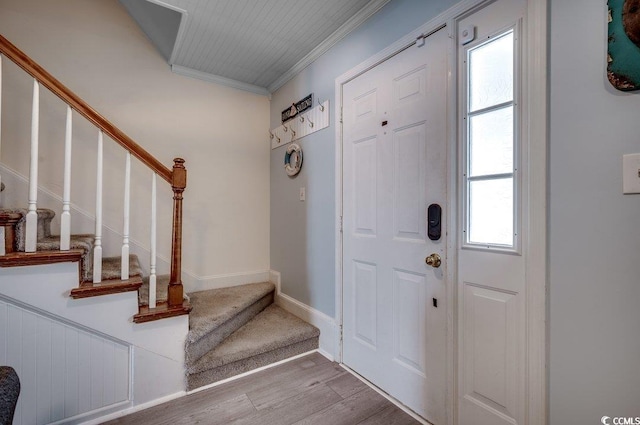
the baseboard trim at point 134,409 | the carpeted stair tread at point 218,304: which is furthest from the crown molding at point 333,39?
the baseboard trim at point 134,409

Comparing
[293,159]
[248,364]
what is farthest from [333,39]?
[248,364]

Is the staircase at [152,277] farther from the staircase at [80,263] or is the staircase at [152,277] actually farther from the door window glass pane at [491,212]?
the door window glass pane at [491,212]

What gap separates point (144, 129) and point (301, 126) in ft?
4.54

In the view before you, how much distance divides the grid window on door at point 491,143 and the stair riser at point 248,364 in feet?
4.99

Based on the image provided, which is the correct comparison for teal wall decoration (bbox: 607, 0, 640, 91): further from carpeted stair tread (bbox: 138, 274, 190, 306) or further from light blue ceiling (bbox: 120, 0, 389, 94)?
carpeted stair tread (bbox: 138, 274, 190, 306)

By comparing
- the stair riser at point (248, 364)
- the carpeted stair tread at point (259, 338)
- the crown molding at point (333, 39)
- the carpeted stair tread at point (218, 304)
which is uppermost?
the crown molding at point (333, 39)

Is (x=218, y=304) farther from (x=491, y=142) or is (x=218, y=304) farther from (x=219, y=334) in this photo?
(x=491, y=142)

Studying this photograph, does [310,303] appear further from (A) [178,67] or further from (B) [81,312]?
(A) [178,67]

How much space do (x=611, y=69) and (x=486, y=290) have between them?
3.05 feet

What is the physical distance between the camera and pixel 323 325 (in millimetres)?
2209

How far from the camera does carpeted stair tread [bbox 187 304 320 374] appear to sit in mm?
1821

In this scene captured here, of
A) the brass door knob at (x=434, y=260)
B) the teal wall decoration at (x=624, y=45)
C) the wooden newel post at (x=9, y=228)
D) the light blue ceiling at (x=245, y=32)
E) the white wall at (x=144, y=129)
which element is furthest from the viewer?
the white wall at (x=144, y=129)

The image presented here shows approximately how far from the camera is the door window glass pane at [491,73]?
47.4 inches

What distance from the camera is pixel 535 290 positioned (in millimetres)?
1092
